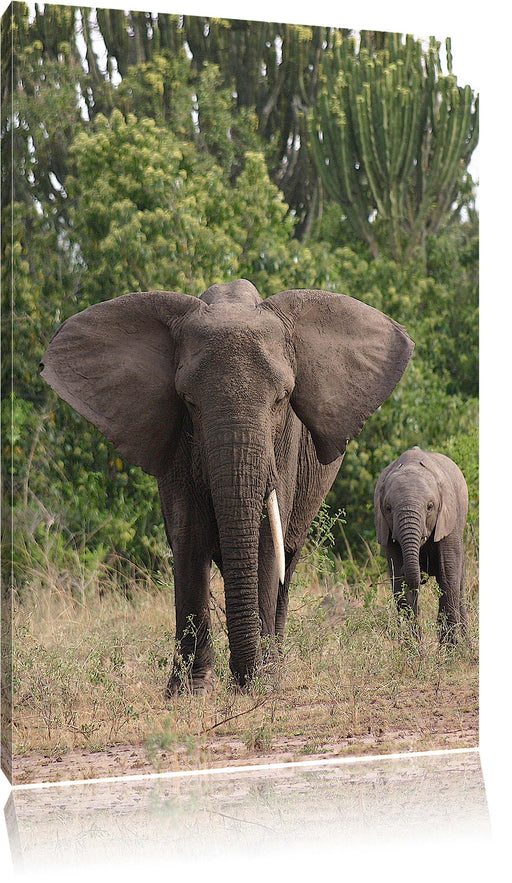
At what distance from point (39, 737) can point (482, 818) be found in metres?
2.29

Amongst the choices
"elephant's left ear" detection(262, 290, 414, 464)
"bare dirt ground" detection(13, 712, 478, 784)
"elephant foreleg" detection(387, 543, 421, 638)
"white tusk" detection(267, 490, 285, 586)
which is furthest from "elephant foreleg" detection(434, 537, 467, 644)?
"white tusk" detection(267, 490, 285, 586)

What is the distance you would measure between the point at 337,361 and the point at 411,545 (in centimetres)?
174

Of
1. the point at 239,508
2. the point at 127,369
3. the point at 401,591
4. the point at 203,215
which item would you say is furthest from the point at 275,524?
the point at 203,215

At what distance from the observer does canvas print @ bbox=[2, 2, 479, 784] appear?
281 inches

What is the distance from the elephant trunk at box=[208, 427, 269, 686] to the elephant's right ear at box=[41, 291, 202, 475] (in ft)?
1.73

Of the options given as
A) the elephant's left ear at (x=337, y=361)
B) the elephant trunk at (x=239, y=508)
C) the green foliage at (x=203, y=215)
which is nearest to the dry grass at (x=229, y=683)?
the green foliage at (x=203, y=215)

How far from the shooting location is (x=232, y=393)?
22.1 feet

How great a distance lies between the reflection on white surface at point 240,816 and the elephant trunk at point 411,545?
1402 millimetres

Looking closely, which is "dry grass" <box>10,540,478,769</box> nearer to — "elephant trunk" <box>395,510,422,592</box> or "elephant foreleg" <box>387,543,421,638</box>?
"elephant foreleg" <box>387,543,421,638</box>

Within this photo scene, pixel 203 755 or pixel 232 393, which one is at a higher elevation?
pixel 232 393

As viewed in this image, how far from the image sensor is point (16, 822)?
636 centimetres

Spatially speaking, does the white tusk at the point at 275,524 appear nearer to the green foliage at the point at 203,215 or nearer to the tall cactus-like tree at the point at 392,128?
the green foliage at the point at 203,215

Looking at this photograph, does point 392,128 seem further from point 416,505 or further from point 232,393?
point 232,393

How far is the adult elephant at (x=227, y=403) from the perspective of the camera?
6.78 meters
